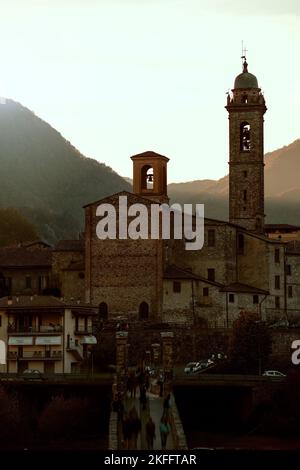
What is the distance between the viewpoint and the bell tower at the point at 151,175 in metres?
101

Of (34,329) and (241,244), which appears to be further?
(241,244)

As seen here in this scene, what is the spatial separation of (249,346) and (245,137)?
75.2 feet

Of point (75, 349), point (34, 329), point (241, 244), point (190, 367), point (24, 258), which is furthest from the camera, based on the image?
point (24, 258)

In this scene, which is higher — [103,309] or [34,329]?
[103,309]

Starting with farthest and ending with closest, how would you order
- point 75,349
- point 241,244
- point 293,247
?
point 293,247 → point 241,244 → point 75,349

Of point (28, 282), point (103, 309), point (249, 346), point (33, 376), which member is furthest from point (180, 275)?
point (33, 376)

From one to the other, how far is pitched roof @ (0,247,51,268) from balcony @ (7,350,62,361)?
1769cm

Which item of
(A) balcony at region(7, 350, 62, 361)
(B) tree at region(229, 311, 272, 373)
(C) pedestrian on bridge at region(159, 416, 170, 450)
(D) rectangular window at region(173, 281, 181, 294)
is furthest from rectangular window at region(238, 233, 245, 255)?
(C) pedestrian on bridge at region(159, 416, 170, 450)

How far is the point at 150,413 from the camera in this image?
58219 mm

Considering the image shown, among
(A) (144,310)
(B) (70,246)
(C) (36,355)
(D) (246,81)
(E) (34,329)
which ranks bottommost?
(C) (36,355)

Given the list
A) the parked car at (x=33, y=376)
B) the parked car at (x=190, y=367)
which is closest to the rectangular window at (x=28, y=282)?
the parked car at (x=190, y=367)

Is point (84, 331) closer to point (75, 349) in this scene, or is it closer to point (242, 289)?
point (75, 349)

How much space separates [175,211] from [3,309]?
1756 cm

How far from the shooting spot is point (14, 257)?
100 metres
